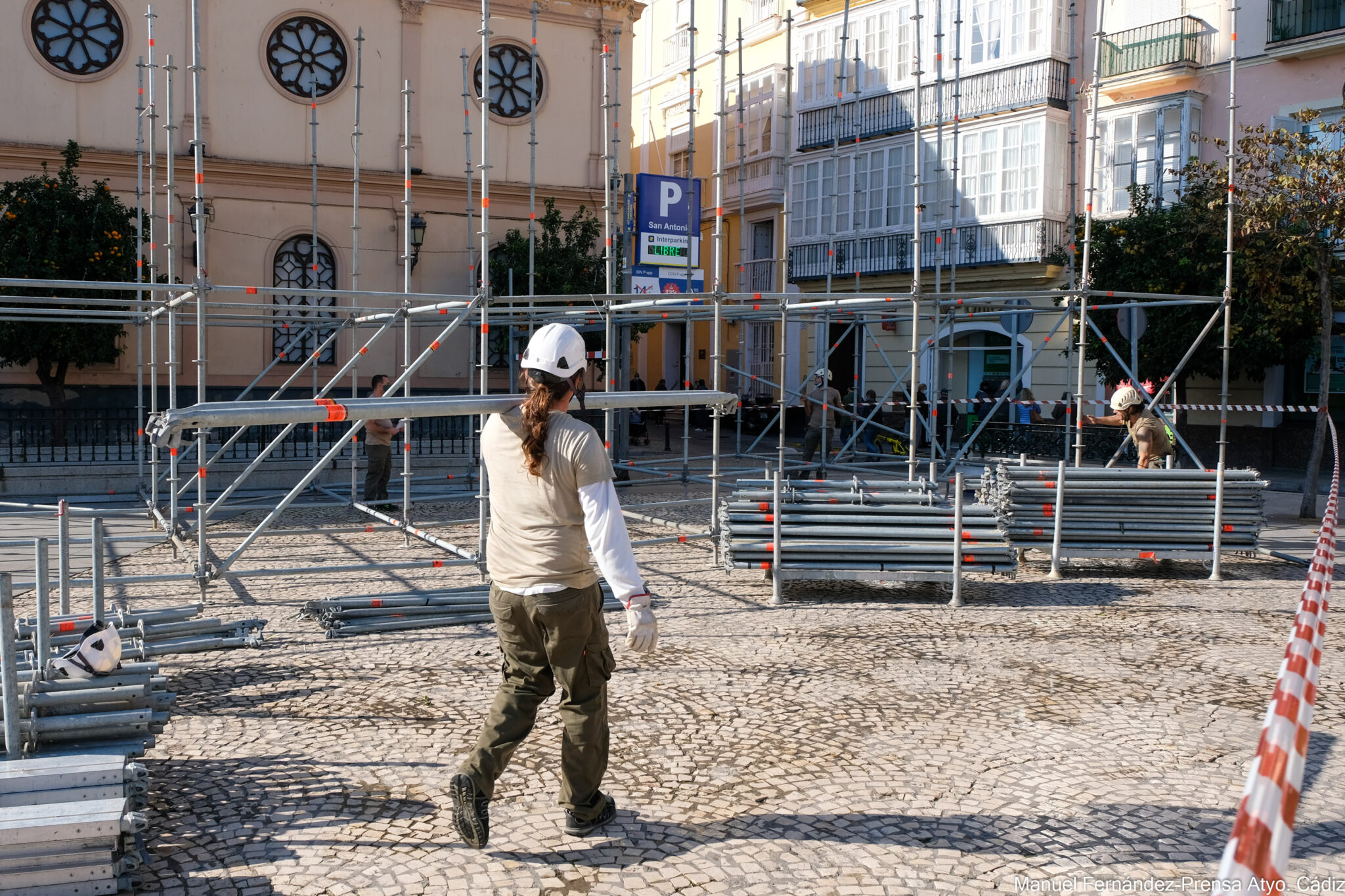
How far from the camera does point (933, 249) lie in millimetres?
25375

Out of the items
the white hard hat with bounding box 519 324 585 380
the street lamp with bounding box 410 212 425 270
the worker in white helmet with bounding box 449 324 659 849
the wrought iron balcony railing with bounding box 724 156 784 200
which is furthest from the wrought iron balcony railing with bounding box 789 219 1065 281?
the worker in white helmet with bounding box 449 324 659 849

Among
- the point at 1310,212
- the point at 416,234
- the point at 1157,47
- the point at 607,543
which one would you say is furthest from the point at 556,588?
the point at 1157,47

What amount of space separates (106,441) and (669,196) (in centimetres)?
747

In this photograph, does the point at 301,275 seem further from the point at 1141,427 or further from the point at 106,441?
the point at 1141,427

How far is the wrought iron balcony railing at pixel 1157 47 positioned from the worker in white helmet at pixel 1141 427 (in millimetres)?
13079

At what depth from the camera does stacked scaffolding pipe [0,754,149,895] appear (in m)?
3.32

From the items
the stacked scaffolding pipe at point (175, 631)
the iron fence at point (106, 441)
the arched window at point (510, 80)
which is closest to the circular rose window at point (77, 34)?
the arched window at point (510, 80)

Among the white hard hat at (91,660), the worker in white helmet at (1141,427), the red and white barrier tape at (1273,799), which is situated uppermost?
the worker in white helmet at (1141,427)

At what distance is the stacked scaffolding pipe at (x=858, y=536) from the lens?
27.0 ft

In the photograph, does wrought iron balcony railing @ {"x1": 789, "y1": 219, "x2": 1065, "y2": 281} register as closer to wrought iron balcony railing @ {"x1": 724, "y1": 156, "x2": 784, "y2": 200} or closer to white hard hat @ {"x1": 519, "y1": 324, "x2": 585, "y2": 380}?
wrought iron balcony railing @ {"x1": 724, "y1": 156, "x2": 784, "y2": 200}

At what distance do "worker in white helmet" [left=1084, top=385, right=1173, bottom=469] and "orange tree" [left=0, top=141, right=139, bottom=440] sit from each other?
13.4m

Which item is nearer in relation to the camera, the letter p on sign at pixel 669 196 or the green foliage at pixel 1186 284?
the letter p on sign at pixel 669 196

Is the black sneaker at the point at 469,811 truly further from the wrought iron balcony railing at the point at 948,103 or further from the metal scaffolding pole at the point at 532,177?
the wrought iron balcony railing at the point at 948,103

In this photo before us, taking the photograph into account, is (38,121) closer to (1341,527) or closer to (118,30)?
(118,30)
